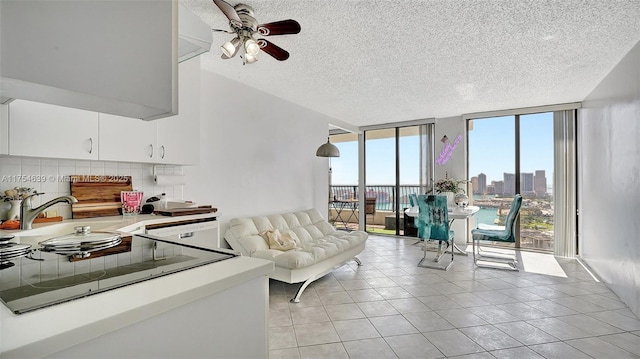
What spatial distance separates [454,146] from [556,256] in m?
2.44

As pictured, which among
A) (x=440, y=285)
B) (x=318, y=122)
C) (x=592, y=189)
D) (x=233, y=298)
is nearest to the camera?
(x=233, y=298)

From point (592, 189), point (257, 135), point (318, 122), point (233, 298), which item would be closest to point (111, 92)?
point (233, 298)

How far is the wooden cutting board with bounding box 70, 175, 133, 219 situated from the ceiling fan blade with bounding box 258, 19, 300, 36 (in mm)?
1884

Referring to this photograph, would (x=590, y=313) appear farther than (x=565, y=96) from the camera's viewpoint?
No

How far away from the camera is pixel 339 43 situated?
2713 mm

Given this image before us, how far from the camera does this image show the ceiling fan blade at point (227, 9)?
5.93 feet

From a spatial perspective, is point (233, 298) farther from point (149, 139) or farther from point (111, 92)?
point (149, 139)

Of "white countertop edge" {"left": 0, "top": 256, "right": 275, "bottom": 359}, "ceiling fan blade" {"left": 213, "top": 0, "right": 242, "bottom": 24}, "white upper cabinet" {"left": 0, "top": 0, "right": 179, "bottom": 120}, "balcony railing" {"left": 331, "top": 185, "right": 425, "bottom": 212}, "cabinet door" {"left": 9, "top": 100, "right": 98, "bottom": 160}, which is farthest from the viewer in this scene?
"balcony railing" {"left": 331, "top": 185, "right": 425, "bottom": 212}

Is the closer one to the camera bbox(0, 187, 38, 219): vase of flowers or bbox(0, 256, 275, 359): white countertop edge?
bbox(0, 256, 275, 359): white countertop edge

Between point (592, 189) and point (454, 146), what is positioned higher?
point (454, 146)

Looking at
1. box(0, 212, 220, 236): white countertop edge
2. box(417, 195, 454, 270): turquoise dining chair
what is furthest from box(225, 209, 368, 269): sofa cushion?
box(417, 195, 454, 270): turquoise dining chair

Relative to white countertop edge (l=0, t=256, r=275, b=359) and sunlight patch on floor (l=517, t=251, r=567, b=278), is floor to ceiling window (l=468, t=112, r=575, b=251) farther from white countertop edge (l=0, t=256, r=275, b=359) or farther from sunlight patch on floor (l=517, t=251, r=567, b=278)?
white countertop edge (l=0, t=256, r=275, b=359)

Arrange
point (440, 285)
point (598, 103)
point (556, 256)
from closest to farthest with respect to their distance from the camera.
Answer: point (440, 285)
point (598, 103)
point (556, 256)

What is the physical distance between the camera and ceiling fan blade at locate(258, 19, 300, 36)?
203cm
